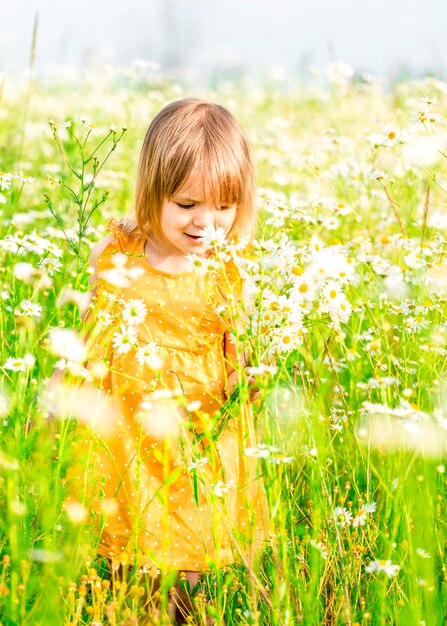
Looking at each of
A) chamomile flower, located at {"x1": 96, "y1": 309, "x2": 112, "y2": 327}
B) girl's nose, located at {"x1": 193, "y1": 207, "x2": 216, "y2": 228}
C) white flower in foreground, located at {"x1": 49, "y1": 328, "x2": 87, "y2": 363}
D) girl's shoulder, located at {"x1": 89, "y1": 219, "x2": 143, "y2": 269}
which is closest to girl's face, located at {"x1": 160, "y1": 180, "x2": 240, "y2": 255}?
girl's nose, located at {"x1": 193, "y1": 207, "x2": 216, "y2": 228}

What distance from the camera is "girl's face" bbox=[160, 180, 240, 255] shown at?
2047mm

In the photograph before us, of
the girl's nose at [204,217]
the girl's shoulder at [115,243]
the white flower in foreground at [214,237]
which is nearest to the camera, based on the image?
the white flower in foreground at [214,237]

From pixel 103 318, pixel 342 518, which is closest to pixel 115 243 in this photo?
pixel 103 318

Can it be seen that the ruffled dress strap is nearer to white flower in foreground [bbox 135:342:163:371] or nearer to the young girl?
the young girl

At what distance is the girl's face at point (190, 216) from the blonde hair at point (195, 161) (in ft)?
0.06

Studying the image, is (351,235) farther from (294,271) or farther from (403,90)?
(403,90)

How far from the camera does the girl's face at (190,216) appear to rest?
2.05 m

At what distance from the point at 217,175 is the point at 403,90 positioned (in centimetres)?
472

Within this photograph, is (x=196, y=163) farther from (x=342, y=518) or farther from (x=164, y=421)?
(x=342, y=518)

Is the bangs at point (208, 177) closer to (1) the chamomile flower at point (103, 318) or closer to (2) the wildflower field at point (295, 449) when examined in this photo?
(2) the wildflower field at point (295, 449)

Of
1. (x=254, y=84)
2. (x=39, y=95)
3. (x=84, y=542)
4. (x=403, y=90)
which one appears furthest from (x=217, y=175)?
(x=254, y=84)

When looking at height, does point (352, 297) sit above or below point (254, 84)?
below

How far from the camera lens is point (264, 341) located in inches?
65.3

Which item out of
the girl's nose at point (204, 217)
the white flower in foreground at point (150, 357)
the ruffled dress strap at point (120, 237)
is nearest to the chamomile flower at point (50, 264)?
the ruffled dress strap at point (120, 237)
